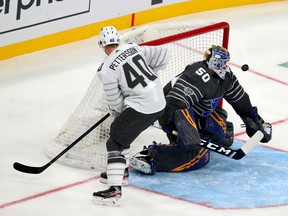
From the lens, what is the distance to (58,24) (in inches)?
342

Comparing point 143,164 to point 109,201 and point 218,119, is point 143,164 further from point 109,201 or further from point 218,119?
point 218,119

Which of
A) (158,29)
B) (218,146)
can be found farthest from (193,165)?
(158,29)

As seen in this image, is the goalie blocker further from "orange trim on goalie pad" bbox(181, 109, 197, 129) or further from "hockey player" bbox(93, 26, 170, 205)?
"hockey player" bbox(93, 26, 170, 205)

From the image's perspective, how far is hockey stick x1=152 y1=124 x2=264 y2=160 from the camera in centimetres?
645

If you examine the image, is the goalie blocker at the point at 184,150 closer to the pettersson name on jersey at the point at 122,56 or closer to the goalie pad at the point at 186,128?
the goalie pad at the point at 186,128

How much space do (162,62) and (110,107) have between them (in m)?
0.48

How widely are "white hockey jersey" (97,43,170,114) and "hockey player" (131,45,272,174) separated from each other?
0.25m

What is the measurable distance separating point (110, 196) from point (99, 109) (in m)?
0.86

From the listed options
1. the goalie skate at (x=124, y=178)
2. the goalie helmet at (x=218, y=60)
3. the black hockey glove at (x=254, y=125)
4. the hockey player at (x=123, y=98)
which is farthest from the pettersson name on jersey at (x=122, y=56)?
the black hockey glove at (x=254, y=125)

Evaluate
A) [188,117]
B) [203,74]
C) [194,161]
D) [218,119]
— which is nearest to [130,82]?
[188,117]

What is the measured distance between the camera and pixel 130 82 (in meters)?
6.03

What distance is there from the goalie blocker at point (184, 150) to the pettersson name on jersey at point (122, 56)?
493 mm

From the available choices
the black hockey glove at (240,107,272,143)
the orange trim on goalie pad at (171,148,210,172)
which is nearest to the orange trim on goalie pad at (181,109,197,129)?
the orange trim on goalie pad at (171,148,210,172)

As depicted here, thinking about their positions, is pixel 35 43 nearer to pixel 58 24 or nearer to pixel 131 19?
pixel 58 24
